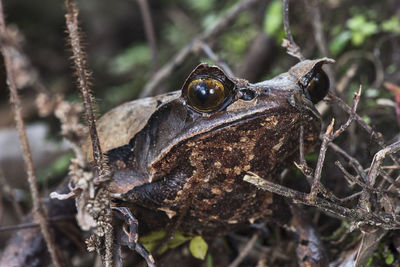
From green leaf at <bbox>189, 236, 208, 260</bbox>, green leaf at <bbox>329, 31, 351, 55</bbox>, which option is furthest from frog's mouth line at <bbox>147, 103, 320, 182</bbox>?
green leaf at <bbox>329, 31, 351, 55</bbox>

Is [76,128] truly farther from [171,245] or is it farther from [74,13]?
[171,245]

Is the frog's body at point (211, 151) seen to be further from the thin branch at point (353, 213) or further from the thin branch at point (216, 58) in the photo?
the thin branch at point (216, 58)

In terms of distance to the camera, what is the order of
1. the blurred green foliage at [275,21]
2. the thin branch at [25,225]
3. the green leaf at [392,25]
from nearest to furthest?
the thin branch at [25,225] → the green leaf at [392,25] → the blurred green foliage at [275,21]

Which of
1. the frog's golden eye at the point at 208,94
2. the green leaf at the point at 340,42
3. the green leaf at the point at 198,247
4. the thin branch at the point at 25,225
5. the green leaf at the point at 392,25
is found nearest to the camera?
the frog's golden eye at the point at 208,94

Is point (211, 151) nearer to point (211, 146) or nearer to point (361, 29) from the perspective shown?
point (211, 146)

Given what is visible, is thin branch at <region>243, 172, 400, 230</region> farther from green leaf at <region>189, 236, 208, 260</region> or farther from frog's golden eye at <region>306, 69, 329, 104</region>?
green leaf at <region>189, 236, 208, 260</region>

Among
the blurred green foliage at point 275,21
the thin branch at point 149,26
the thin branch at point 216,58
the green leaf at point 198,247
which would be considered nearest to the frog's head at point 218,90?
the green leaf at point 198,247

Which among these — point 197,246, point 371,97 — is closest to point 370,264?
point 197,246

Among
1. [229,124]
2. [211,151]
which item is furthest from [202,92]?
[211,151]
